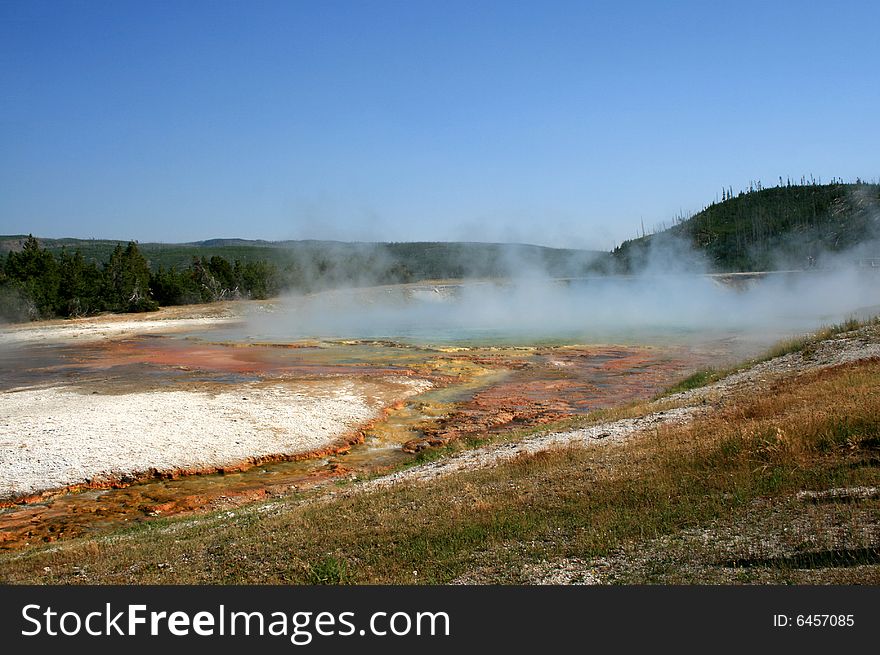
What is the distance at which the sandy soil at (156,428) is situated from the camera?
1463 centimetres

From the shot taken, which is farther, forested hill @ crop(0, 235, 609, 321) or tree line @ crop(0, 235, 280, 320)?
forested hill @ crop(0, 235, 609, 321)

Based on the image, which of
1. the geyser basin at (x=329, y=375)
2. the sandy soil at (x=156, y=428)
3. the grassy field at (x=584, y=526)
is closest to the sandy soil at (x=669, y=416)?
the grassy field at (x=584, y=526)

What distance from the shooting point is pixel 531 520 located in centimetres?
767

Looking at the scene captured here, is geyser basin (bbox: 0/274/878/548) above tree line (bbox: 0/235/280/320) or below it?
below

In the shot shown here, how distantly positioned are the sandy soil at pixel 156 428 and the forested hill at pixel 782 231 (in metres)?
70.7

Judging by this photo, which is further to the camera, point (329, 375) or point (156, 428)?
point (329, 375)

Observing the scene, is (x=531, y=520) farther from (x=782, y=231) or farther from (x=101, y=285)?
(x=782, y=231)

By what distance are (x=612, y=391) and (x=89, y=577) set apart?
731 inches

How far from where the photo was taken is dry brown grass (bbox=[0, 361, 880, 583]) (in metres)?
6.49

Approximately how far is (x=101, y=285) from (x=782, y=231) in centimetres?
8378

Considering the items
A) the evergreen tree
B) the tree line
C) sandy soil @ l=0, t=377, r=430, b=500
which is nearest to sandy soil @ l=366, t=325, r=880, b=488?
sandy soil @ l=0, t=377, r=430, b=500

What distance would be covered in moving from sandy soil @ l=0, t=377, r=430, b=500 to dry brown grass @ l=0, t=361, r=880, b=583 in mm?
4565

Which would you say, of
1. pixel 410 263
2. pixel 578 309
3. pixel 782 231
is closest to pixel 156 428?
pixel 578 309

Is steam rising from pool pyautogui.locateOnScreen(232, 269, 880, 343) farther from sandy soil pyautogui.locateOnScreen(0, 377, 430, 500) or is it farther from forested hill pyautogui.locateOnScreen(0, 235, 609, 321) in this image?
sandy soil pyautogui.locateOnScreen(0, 377, 430, 500)
